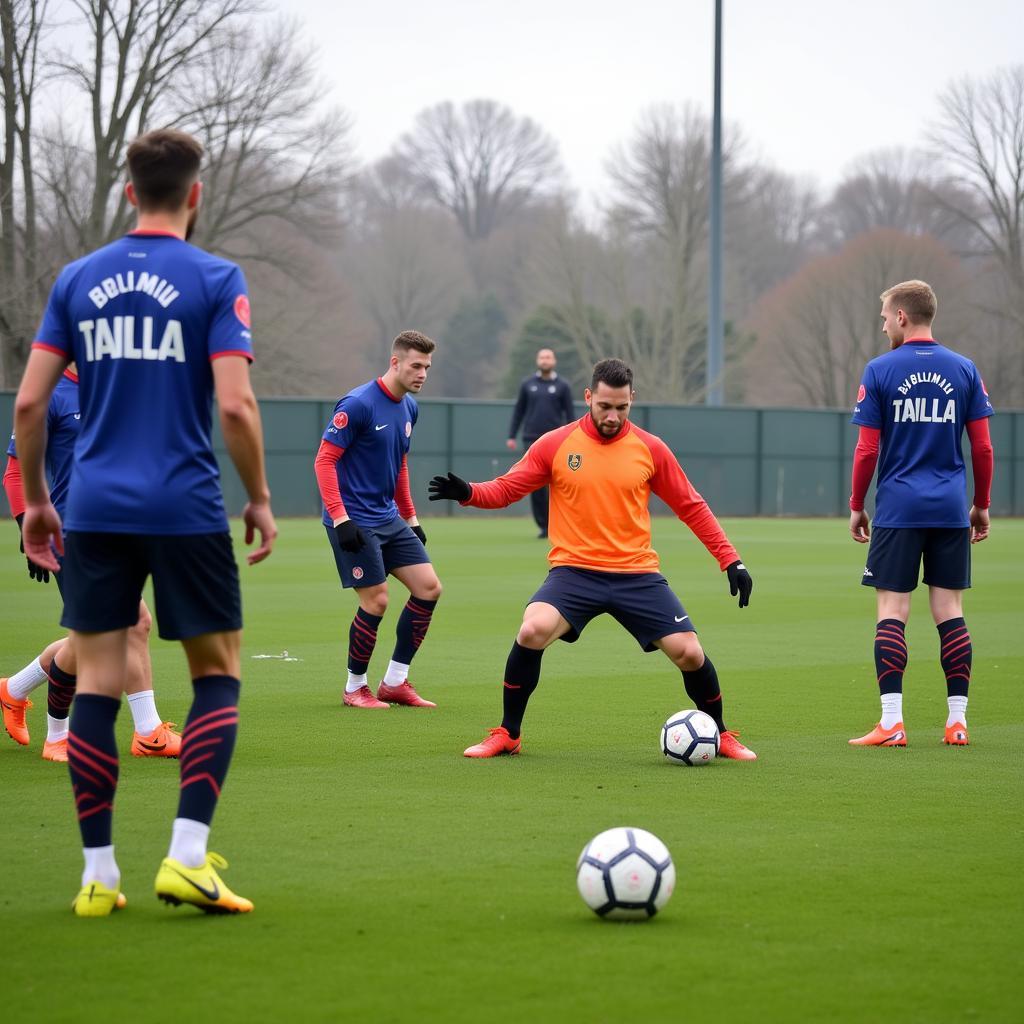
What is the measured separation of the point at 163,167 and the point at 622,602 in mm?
3325

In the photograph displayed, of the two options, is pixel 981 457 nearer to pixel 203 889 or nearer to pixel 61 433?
pixel 61 433

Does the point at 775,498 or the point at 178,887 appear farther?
the point at 775,498

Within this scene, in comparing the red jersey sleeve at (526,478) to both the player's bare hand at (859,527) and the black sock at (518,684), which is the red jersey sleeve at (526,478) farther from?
the player's bare hand at (859,527)

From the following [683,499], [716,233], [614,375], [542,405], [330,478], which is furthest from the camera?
[716,233]

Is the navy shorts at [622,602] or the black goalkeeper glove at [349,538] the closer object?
the navy shorts at [622,602]

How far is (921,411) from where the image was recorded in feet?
24.8

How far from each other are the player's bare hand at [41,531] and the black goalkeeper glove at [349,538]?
3.56m

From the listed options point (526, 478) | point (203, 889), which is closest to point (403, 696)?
point (526, 478)

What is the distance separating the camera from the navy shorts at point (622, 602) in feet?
23.5


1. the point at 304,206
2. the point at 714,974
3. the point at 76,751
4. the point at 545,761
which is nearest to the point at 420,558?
the point at 545,761

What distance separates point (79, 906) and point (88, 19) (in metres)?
33.4

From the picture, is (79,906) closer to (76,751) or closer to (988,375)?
(76,751)

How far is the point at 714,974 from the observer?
3.99 metres

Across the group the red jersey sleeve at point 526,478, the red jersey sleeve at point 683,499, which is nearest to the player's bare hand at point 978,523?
the red jersey sleeve at point 683,499
